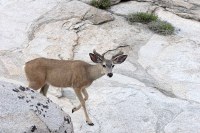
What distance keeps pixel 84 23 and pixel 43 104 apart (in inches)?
286

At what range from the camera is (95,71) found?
10555 mm

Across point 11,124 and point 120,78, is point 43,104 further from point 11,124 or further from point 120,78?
point 120,78

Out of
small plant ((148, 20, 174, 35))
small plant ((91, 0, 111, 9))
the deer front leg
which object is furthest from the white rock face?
small plant ((91, 0, 111, 9))

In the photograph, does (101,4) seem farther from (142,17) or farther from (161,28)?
(161,28)

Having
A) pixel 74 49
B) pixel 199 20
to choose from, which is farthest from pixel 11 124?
pixel 199 20

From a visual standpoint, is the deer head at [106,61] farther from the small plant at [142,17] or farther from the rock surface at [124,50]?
the small plant at [142,17]

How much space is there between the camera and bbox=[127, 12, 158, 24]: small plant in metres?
14.4

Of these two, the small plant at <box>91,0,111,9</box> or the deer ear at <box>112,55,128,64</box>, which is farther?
the small plant at <box>91,0,111,9</box>

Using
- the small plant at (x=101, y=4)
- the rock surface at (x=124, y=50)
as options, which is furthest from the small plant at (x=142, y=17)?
the small plant at (x=101, y=4)

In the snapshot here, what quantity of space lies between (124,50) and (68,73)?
294 centimetres

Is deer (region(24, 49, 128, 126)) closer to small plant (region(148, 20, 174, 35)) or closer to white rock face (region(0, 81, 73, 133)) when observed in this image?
white rock face (region(0, 81, 73, 133))

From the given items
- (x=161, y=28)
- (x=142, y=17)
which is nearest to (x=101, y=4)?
(x=142, y=17)

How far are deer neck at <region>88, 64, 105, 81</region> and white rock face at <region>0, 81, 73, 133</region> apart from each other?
3600mm

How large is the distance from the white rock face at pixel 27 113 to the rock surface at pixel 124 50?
10.1 feet
